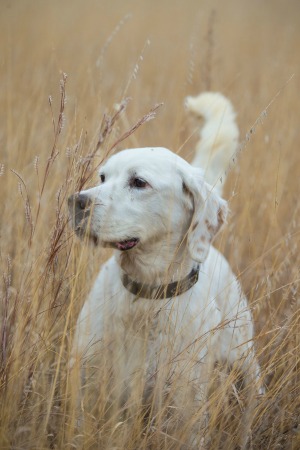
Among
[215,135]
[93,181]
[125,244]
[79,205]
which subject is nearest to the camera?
[79,205]

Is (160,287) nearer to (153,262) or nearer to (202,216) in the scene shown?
(153,262)

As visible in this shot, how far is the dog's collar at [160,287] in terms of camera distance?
6.33ft

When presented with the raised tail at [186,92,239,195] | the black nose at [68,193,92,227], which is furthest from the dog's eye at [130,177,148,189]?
the raised tail at [186,92,239,195]

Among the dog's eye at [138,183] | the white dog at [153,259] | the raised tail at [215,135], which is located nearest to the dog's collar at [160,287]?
the white dog at [153,259]

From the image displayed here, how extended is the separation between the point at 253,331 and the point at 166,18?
19.6ft

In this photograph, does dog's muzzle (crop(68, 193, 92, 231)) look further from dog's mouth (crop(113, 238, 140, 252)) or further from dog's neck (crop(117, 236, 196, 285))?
dog's neck (crop(117, 236, 196, 285))

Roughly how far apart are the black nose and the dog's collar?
0.38 meters

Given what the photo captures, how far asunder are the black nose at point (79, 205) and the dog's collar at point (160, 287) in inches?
14.8

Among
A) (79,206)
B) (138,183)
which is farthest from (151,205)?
(79,206)

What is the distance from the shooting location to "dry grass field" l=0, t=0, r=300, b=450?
1.52 metres

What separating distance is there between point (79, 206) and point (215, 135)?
88 centimetres

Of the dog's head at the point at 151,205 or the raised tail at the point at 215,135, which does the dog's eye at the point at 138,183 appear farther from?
the raised tail at the point at 215,135

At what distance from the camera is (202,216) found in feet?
6.48

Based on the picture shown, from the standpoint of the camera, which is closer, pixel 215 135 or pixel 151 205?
pixel 151 205
